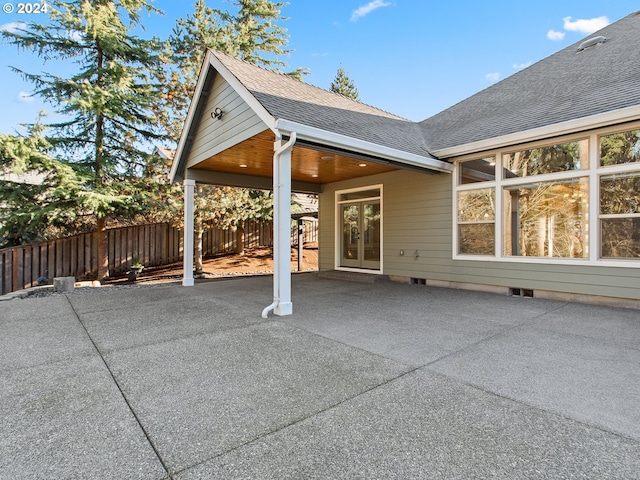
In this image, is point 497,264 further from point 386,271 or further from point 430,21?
point 430,21

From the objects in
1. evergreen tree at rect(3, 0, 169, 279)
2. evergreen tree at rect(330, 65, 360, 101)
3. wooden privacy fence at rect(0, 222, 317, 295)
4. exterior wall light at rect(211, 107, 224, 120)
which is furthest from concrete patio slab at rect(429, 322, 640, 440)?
evergreen tree at rect(330, 65, 360, 101)

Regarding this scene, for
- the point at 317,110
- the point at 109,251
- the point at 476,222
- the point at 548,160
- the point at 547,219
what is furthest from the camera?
the point at 109,251

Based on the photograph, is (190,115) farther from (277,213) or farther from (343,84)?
(343,84)

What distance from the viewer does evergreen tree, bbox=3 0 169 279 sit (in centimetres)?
866

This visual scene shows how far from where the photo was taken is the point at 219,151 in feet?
21.6

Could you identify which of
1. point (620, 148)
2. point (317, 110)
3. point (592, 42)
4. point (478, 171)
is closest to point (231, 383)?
point (317, 110)

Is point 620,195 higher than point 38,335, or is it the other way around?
point 620,195

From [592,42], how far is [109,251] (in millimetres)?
14318

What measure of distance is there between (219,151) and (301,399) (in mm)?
5442

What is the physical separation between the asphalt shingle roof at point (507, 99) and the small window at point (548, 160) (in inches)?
19.6

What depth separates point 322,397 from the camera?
2.39m

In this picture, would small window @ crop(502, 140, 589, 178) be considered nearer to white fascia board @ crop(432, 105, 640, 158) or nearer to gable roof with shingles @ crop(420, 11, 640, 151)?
white fascia board @ crop(432, 105, 640, 158)

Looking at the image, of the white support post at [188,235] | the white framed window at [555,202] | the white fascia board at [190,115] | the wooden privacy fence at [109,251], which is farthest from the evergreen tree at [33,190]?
the white framed window at [555,202]

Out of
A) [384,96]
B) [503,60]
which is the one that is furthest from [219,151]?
[384,96]
